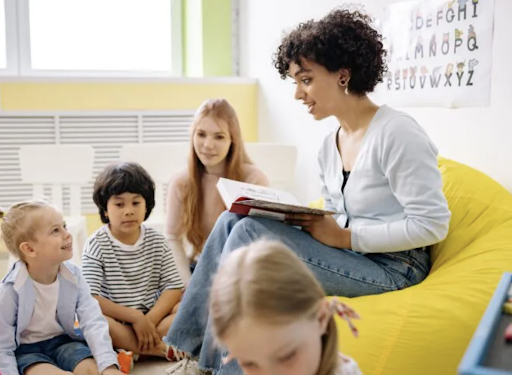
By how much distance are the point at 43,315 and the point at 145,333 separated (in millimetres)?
386

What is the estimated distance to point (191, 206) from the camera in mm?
2510

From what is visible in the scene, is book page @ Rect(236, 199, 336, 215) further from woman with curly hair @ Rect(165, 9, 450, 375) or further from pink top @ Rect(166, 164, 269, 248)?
pink top @ Rect(166, 164, 269, 248)

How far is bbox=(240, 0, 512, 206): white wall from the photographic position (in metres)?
2.10

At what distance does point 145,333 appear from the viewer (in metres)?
2.27

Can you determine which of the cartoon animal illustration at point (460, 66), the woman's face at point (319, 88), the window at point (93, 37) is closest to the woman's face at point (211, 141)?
the woman's face at point (319, 88)

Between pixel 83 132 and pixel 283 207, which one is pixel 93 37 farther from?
pixel 283 207

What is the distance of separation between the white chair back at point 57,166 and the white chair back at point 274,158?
0.79 m

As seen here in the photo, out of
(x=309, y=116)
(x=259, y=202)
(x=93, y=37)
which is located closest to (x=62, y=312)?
(x=259, y=202)

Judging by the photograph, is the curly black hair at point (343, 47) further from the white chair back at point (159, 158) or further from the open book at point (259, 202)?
the white chair back at point (159, 158)

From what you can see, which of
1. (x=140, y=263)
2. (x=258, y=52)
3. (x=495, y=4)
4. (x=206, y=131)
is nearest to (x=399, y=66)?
(x=495, y=4)

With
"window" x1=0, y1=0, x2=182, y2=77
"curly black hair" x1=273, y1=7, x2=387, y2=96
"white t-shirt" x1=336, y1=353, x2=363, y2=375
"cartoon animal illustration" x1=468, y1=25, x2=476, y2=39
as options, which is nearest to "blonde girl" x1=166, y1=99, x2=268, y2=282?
"curly black hair" x1=273, y1=7, x2=387, y2=96

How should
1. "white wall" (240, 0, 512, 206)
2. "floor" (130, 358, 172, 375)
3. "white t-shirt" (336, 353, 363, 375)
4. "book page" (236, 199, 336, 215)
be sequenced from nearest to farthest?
"white t-shirt" (336, 353, 363, 375) < "book page" (236, 199, 336, 215) < "white wall" (240, 0, 512, 206) < "floor" (130, 358, 172, 375)

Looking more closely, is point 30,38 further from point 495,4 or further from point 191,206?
point 495,4

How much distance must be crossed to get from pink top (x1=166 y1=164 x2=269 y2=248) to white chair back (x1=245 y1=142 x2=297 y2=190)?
68cm
